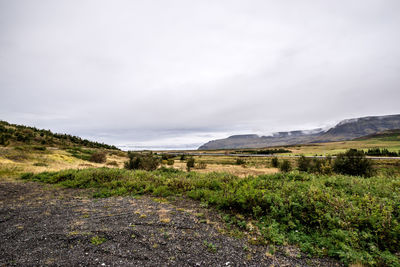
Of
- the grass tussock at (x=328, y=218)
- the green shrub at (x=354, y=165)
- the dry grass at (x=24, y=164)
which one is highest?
the dry grass at (x=24, y=164)

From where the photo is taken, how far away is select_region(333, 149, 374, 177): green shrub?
18.4 m

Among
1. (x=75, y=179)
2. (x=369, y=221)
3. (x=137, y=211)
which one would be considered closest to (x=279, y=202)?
(x=369, y=221)

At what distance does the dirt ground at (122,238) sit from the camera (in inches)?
170

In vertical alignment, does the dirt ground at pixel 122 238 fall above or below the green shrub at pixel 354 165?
A: above

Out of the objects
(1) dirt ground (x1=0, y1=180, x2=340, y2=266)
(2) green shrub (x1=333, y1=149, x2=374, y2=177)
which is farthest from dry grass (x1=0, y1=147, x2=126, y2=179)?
(2) green shrub (x1=333, y1=149, x2=374, y2=177)

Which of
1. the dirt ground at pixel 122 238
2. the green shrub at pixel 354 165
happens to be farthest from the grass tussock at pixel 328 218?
the green shrub at pixel 354 165

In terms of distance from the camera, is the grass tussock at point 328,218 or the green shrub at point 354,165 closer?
the grass tussock at point 328,218

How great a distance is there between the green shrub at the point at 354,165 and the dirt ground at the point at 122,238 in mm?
19759

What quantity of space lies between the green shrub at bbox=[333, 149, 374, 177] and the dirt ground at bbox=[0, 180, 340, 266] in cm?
1976

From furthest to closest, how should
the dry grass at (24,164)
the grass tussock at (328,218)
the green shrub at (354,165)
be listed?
the green shrub at (354,165) < the dry grass at (24,164) < the grass tussock at (328,218)

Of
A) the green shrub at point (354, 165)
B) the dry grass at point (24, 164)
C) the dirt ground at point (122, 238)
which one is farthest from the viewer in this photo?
the green shrub at point (354, 165)

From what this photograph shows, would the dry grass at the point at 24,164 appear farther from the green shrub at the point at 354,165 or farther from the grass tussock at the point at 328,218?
the green shrub at the point at 354,165

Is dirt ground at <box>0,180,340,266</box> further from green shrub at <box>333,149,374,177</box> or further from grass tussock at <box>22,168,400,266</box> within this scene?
green shrub at <box>333,149,374,177</box>

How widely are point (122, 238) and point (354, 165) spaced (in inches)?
930
